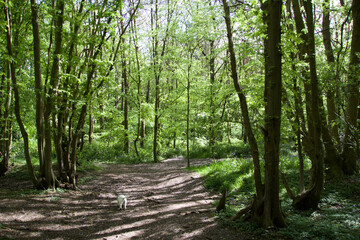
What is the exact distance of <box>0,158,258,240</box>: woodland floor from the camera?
14.7ft

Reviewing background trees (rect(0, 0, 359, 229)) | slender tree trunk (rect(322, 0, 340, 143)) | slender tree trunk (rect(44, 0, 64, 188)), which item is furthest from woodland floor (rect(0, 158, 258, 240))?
slender tree trunk (rect(322, 0, 340, 143))

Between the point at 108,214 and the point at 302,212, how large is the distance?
170 inches

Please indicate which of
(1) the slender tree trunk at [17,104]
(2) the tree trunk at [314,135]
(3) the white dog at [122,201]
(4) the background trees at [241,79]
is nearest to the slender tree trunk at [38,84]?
(4) the background trees at [241,79]

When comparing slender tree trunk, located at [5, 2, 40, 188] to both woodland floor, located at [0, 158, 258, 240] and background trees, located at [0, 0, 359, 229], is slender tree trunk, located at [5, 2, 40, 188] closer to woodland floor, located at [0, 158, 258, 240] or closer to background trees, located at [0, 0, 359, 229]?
background trees, located at [0, 0, 359, 229]

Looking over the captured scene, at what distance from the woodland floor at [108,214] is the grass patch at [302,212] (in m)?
0.46

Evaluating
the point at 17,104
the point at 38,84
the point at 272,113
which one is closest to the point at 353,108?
the point at 272,113

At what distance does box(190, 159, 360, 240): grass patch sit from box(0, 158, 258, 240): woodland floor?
18.3 inches

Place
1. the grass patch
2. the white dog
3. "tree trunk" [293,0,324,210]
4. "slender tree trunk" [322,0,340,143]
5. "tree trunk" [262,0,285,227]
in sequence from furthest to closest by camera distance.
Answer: the white dog
"slender tree trunk" [322,0,340,143]
"tree trunk" [293,0,324,210]
"tree trunk" [262,0,285,227]
the grass patch

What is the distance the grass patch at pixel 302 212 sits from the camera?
150 inches

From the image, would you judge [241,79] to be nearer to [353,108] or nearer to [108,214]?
[353,108]

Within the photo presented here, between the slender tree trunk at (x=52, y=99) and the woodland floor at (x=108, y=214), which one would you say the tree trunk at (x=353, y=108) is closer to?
the woodland floor at (x=108, y=214)

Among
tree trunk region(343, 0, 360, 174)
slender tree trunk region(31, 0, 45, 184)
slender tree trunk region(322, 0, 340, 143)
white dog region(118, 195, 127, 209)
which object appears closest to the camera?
slender tree trunk region(322, 0, 340, 143)

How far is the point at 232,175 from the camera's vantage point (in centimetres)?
816

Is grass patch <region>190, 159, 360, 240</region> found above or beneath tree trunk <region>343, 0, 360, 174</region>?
beneath
